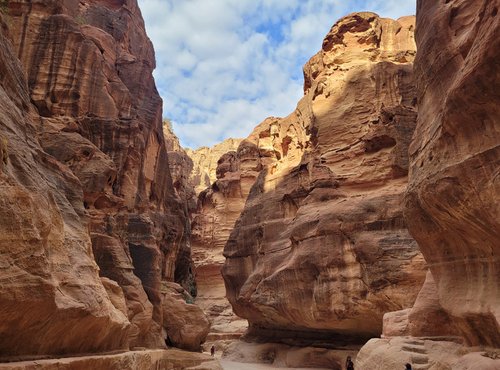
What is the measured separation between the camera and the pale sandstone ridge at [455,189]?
26.2 ft

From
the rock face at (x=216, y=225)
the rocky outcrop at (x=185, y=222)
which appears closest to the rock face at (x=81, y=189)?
the rocky outcrop at (x=185, y=222)

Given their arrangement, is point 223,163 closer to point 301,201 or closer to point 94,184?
point 301,201

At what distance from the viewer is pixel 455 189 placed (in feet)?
28.8

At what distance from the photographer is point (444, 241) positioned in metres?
10.3

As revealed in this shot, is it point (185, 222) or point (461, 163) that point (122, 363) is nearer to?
point (461, 163)

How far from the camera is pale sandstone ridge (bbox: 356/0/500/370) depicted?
314 inches

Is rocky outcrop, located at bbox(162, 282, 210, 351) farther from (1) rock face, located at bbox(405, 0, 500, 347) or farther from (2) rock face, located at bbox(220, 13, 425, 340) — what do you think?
(1) rock face, located at bbox(405, 0, 500, 347)

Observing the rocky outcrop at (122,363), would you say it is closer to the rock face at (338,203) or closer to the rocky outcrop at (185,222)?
the rock face at (338,203)

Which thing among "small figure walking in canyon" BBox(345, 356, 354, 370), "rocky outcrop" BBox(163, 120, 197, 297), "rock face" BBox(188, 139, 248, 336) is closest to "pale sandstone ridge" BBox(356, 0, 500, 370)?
"small figure walking in canyon" BBox(345, 356, 354, 370)

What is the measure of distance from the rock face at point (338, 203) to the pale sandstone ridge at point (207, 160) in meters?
58.3

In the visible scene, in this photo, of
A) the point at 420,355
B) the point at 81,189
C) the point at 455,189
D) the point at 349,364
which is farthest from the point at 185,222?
the point at 455,189

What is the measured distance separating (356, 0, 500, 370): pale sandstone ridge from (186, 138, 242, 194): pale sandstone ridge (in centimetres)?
7713

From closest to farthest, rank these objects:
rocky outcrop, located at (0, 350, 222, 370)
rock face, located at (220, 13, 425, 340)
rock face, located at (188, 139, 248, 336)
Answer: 1. rocky outcrop, located at (0, 350, 222, 370)
2. rock face, located at (220, 13, 425, 340)
3. rock face, located at (188, 139, 248, 336)

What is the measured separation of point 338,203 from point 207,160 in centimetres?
8144
